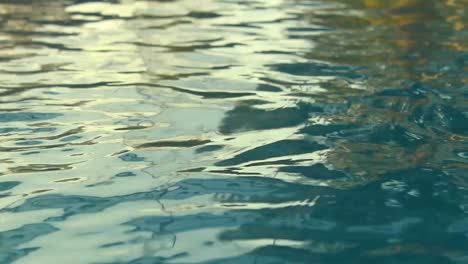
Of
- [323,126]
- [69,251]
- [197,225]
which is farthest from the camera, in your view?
[323,126]

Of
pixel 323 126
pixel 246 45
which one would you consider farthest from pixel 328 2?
pixel 323 126

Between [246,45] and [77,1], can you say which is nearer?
[246,45]

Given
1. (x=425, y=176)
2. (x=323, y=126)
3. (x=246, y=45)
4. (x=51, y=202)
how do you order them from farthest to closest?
(x=246, y=45) < (x=323, y=126) < (x=425, y=176) < (x=51, y=202)

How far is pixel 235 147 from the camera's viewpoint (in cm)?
483

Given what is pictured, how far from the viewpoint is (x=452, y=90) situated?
20.5 ft

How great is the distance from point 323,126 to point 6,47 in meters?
4.33

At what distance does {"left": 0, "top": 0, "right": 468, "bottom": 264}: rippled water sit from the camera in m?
3.48

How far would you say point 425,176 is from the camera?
4.30m

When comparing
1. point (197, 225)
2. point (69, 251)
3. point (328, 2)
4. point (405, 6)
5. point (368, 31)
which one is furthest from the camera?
point (328, 2)

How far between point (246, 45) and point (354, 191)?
14.9 ft

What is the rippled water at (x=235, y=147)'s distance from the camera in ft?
11.4

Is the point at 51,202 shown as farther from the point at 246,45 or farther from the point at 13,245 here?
→ the point at 246,45

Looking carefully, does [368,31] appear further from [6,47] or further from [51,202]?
[51,202]

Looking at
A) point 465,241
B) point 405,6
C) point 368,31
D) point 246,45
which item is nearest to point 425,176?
point 465,241
